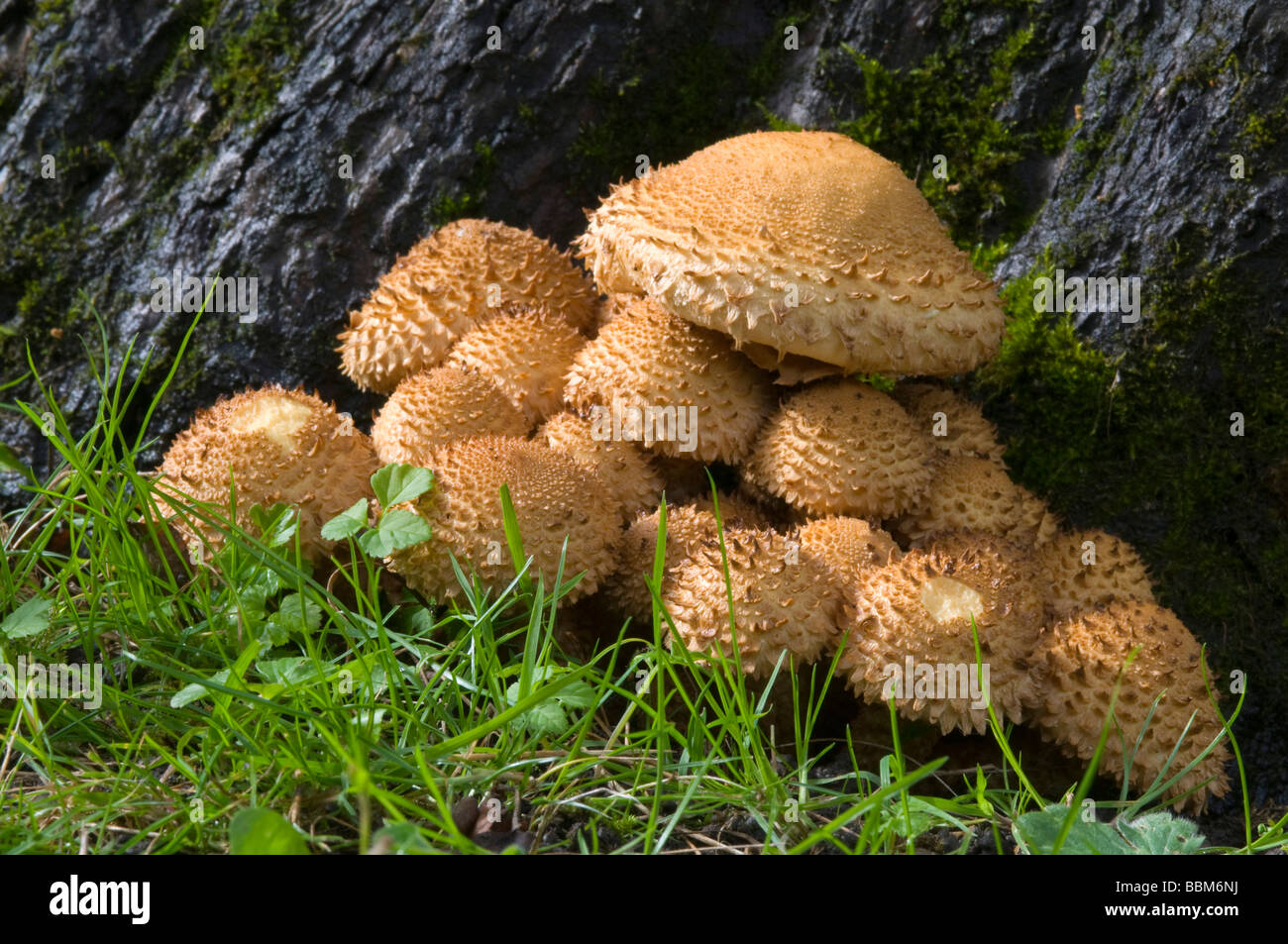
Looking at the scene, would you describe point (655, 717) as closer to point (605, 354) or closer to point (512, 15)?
point (605, 354)

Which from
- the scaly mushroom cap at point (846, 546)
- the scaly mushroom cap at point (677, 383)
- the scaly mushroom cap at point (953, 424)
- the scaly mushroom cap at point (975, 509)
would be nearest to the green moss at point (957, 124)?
the scaly mushroom cap at point (953, 424)

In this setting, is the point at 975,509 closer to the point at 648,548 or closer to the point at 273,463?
the point at 648,548

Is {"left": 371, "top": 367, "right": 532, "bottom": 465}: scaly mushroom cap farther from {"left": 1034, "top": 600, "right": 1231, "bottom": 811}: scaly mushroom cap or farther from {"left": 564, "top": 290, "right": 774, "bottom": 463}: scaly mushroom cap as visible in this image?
{"left": 1034, "top": 600, "right": 1231, "bottom": 811}: scaly mushroom cap

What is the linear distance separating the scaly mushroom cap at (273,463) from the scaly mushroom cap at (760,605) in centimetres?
106

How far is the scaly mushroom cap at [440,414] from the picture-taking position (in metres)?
3.15

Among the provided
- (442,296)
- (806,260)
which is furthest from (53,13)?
(806,260)

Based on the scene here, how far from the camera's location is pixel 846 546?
292 cm

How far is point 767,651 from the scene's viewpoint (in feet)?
8.95

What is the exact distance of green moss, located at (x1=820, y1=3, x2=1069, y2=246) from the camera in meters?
3.93

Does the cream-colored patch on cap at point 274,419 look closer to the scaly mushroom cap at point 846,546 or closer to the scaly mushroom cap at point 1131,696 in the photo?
the scaly mushroom cap at point 846,546

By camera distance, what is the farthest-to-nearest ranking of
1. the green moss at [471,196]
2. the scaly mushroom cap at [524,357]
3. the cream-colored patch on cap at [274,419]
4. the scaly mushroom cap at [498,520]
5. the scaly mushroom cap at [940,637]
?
the green moss at [471,196], the scaly mushroom cap at [524,357], the cream-colored patch on cap at [274,419], the scaly mushroom cap at [498,520], the scaly mushroom cap at [940,637]

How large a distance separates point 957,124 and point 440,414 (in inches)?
89.0

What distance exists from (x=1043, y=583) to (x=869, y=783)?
0.79 m

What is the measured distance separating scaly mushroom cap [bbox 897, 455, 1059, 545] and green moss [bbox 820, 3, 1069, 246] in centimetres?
114
